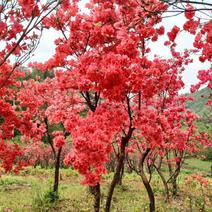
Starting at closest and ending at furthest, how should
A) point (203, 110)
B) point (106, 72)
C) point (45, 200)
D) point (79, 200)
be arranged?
point (106, 72)
point (45, 200)
point (79, 200)
point (203, 110)

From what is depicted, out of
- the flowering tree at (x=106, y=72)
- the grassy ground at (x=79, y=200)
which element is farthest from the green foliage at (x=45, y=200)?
the flowering tree at (x=106, y=72)

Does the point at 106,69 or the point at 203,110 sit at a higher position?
the point at 203,110

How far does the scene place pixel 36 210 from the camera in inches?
438

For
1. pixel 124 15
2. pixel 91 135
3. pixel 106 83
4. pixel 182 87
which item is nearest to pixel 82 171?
pixel 91 135

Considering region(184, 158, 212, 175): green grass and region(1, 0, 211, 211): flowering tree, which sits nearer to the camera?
region(1, 0, 211, 211): flowering tree

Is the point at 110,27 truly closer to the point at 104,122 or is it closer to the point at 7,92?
the point at 104,122

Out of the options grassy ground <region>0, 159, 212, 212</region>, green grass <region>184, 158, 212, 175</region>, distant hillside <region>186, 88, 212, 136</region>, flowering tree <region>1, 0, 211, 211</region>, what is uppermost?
distant hillside <region>186, 88, 212, 136</region>

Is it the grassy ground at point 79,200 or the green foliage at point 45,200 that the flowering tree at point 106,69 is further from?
the green foliage at point 45,200

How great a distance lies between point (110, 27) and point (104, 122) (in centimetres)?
225

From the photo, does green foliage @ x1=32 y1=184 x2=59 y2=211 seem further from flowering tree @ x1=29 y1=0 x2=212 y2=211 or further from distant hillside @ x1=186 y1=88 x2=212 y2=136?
distant hillside @ x1=186 y1=88 x2=212 y2=136

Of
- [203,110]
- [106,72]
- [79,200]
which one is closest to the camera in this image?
[106,72]

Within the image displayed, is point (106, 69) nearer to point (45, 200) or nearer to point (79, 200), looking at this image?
point (45, 200)

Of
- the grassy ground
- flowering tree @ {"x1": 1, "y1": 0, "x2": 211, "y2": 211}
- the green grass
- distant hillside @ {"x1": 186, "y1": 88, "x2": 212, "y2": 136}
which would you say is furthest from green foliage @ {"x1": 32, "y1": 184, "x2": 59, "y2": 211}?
the green grass

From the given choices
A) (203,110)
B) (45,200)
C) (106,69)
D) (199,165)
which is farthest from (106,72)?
(203,110)
